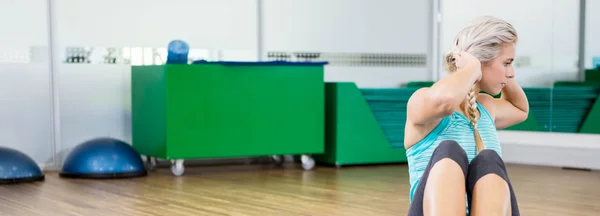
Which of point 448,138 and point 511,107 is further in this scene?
point 511,107

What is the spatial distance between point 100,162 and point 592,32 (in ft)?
11.2

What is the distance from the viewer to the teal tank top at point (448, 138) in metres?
2.40

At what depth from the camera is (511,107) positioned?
2725mm

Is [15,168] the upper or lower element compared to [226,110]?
lower

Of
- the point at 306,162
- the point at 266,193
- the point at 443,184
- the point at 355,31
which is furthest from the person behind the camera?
the point at 355,31

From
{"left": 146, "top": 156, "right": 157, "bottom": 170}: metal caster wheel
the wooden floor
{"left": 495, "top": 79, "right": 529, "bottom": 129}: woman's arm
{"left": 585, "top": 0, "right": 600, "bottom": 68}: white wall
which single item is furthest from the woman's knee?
{"left": 146, "top": 156, "right": 157, "bottom": 170}: metal caster wheel

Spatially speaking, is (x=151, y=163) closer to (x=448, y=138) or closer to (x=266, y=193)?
(x=266, y=193)

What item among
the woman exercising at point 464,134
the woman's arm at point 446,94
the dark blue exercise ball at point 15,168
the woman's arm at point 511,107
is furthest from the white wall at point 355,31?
the woman's arm at point 446,94

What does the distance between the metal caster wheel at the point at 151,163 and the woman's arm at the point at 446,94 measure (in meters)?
4.02

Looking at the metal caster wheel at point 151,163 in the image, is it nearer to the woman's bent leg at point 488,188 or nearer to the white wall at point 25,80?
the white wall at point 25,80

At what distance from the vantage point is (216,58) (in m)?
6.59

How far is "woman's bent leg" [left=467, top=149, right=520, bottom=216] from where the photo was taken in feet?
7.24

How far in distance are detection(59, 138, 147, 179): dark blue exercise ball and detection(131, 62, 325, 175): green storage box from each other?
24 centimetres

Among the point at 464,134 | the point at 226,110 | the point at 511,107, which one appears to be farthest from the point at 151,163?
the point at 464,134
